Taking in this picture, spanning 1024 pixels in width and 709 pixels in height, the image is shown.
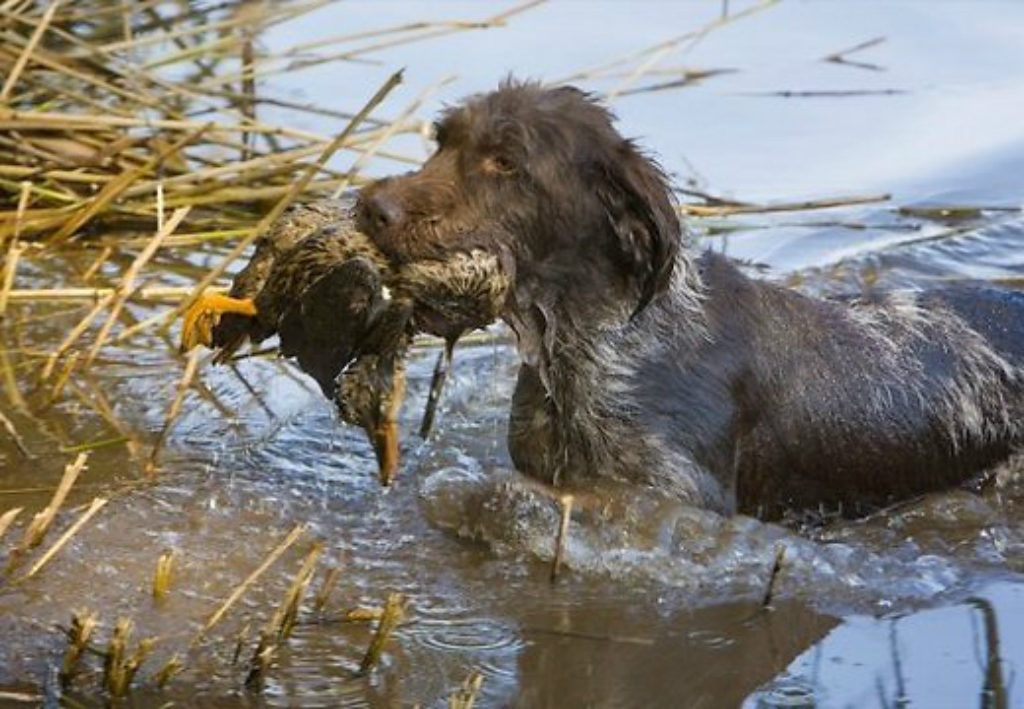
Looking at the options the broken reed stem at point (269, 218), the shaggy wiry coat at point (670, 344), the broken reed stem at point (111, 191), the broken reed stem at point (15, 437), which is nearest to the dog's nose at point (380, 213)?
the shaggy wiry coat at point (670, 344)

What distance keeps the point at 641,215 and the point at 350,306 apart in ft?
3.38

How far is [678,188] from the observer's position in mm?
9289

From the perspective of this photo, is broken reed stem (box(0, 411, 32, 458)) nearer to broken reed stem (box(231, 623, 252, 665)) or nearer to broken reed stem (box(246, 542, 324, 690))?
broken reed stem (box(231, 623, 252, 665))

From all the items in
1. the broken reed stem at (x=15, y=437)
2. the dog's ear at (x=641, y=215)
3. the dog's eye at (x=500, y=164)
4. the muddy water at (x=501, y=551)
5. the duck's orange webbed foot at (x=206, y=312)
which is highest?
the dog's eye at (x=500, y=164)

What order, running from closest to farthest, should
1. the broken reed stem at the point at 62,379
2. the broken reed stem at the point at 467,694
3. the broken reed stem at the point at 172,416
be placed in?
the broken reed stem at the point at 467,694
the broken reed stem at the point at 172,416
the broken reed stem at the point at 62,379

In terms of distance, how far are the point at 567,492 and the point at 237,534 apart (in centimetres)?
100

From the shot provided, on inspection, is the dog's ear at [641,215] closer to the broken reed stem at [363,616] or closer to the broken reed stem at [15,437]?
the broken reed stem at [363,616]

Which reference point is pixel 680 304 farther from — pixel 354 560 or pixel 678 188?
pixel 678 188

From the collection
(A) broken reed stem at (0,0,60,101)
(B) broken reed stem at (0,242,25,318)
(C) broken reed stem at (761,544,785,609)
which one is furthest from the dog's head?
(A) broken reed stem at (0,0,60,101)

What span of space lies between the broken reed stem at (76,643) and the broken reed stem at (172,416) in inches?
52.8

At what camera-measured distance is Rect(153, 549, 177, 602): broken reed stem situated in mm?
5961

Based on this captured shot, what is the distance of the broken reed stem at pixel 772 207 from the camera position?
29.6 ft

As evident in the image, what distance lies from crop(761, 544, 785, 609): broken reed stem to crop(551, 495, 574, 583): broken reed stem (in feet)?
1.93

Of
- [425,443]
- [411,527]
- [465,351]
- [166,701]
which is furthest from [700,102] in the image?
[166,701]
